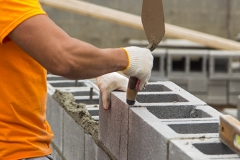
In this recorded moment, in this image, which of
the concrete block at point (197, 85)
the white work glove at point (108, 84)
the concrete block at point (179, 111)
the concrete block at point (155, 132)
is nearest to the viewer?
the concrete block at point (155, 132)

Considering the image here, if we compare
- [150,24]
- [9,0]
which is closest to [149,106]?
[150,24]

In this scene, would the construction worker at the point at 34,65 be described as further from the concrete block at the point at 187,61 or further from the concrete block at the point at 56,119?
the concrete block at the point at 187,61

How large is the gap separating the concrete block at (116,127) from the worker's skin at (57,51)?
56 centimetres

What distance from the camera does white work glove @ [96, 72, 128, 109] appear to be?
354 cm

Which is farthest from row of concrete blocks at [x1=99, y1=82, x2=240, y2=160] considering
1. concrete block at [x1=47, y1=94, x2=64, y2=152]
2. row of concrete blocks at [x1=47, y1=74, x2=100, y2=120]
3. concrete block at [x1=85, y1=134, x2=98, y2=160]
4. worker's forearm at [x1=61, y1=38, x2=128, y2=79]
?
concrete block at [x1=47, y1=94, x2=64, y2=152]

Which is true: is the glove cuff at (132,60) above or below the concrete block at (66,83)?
above

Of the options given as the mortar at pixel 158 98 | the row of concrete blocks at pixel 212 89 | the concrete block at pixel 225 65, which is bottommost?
the row of concrete blocks at pixel 212 89

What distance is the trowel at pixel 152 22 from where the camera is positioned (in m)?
3.08

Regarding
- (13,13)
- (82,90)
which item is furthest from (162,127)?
(82,90)

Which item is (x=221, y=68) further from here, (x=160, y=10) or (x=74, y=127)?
(x=160, y=10)

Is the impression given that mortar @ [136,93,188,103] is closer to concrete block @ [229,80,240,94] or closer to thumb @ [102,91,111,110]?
thumb @ [102,91,111,110]

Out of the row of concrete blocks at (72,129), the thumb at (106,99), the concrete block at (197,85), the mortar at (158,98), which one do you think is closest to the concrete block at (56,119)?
the row of concrete blocks at (72,129)

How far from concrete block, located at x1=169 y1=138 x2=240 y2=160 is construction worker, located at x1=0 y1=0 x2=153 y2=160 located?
1.64 ft

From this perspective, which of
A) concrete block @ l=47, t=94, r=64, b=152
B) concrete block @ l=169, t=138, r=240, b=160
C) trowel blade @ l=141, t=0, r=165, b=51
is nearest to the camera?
concrete block @ l=169, t=138, r=240, b=160
